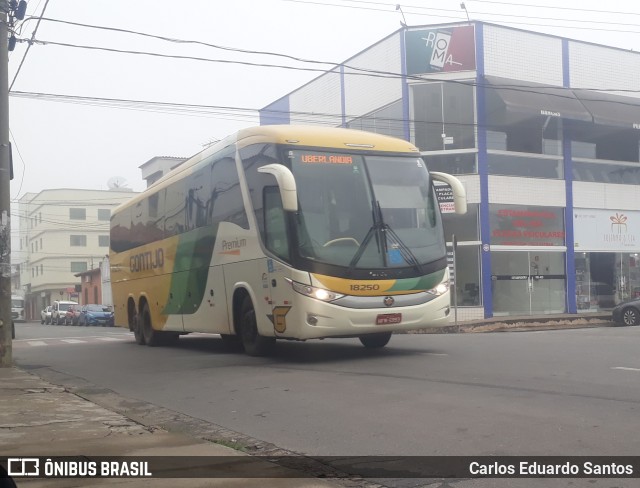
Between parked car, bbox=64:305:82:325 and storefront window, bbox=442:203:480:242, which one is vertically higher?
storefront window, bbox=442:203:480:242

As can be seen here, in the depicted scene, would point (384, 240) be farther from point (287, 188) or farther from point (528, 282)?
point (528, 282)

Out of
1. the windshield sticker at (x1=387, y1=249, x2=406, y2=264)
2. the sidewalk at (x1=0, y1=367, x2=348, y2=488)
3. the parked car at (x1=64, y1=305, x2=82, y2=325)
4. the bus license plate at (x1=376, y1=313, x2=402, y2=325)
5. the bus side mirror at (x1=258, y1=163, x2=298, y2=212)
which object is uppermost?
the bus side mirror at (x1=258, y1=163, x2=298, y2=212)

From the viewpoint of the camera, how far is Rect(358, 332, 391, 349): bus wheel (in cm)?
1403

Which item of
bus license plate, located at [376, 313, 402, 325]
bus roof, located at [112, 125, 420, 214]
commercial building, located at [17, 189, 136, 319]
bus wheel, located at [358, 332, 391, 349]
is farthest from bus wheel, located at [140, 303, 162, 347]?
commercial building, located at [17, 189, 136, 319]

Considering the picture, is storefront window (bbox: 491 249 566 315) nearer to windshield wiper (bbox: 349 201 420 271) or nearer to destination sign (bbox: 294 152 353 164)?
windshield wiper (bbox: 349 201 420 271)

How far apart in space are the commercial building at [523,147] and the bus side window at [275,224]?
50.1 ft

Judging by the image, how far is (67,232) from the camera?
274ft

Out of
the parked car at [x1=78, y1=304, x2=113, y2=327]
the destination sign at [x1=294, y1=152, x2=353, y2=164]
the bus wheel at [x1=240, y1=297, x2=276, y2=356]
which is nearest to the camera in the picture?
the destination sign at [x1=294, y1=152, x2=353, y2=164]

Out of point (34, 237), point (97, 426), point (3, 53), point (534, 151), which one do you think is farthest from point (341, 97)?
point (34, 237)

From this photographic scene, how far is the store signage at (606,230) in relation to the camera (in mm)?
29438

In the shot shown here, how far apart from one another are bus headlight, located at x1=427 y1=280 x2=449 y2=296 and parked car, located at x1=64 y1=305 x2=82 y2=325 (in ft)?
132

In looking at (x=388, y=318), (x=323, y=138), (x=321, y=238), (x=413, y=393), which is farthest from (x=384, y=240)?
(x=413, y=393)

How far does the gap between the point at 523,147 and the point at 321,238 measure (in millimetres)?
18993

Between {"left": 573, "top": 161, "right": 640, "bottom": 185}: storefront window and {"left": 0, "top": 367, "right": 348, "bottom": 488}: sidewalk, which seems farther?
{"left": 573, "top": 161, "right": 640, "bottom": 185}: storefront window
